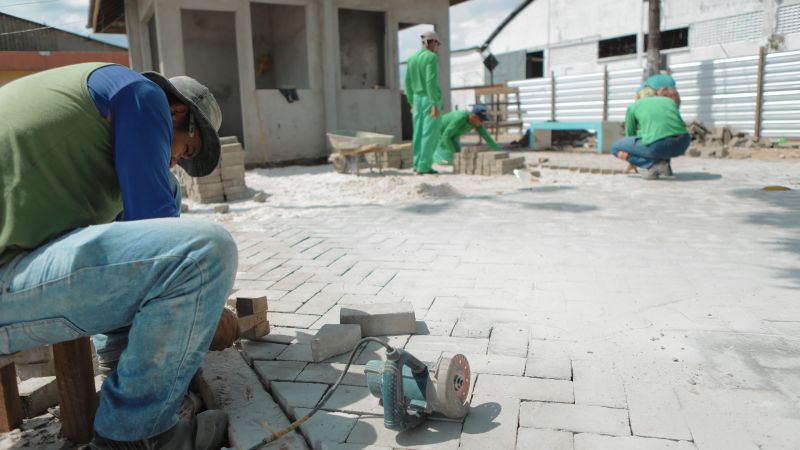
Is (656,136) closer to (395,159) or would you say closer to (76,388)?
(395,159)

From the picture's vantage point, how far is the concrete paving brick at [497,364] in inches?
101

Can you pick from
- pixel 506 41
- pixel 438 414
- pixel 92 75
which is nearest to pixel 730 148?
pixel 438 414

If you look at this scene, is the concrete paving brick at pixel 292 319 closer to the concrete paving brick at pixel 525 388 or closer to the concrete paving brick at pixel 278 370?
the concrete paving brick at pixel 278 370

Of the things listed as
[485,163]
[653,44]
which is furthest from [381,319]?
[653,44]

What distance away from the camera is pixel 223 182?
7.69m

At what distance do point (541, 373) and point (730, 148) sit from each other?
462 inches

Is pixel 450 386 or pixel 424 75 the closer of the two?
pixel 450 386

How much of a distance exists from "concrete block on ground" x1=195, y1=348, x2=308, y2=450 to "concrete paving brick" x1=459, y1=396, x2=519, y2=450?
22.8 inches

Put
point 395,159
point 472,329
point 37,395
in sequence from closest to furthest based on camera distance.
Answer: point 37,395
point 472,329
point 395,159

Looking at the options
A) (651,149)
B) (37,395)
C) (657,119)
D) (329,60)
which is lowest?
(37,395)

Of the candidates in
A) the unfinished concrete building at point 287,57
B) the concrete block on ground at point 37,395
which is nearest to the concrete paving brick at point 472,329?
the concrete block on ground at point 37,395

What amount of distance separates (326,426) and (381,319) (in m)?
0.85

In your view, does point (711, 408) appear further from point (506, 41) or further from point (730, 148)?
point (506, 41)

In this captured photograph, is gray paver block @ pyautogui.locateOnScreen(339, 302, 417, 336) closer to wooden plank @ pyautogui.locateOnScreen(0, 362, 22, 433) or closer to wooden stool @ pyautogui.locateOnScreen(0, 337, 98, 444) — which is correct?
wooden stool @ pyautogui.locateOnScreen(0, 337, 98, 444)
